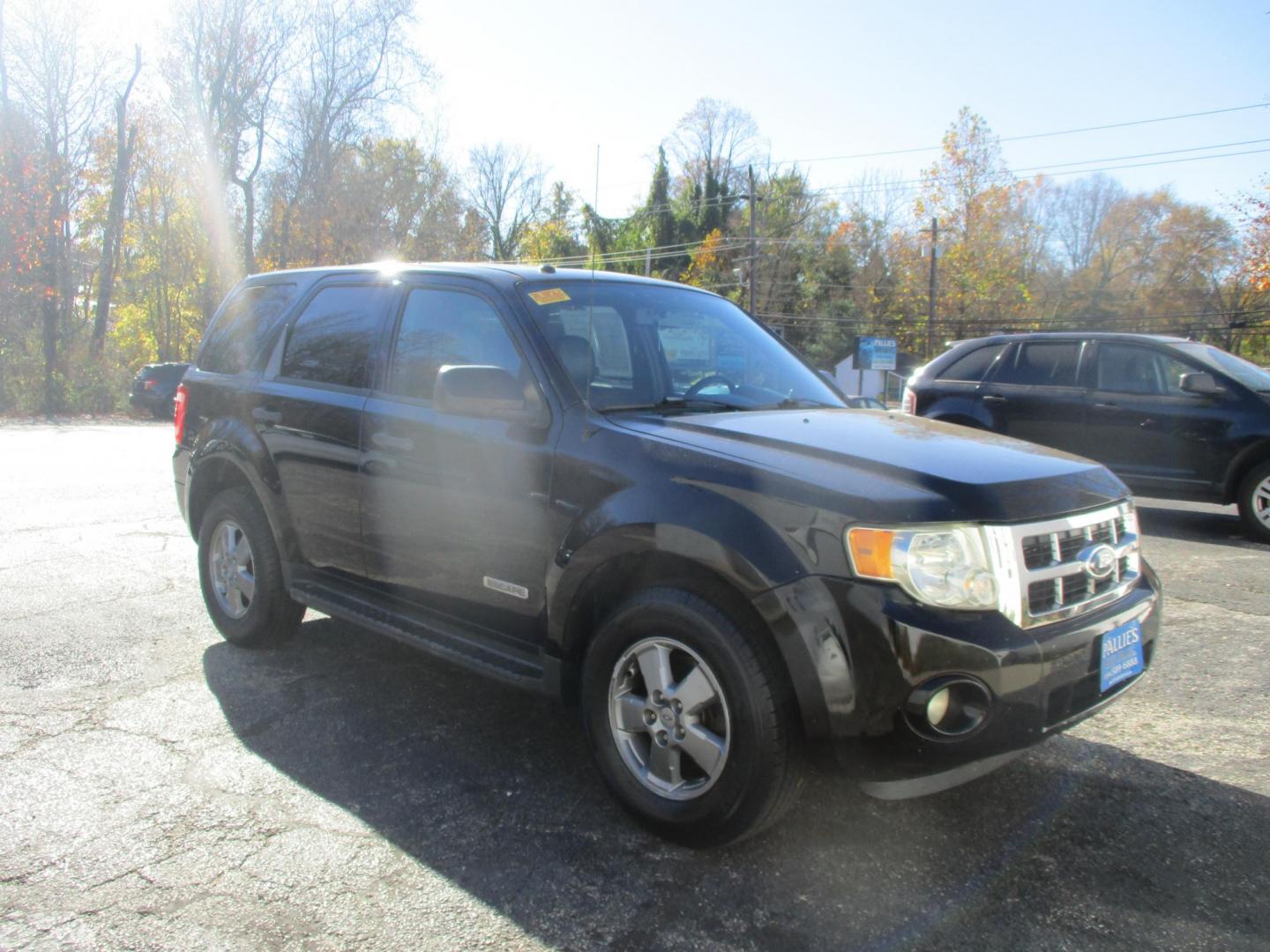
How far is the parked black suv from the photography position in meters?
22.7

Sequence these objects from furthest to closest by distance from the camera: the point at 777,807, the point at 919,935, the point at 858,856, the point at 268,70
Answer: the point at 268,70 → the point at 858,856 → the point at 777,807 → the point at 919,935

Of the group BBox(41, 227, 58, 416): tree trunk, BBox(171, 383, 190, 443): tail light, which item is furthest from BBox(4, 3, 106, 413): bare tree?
BBox(171, 383, 190, 443): tail light

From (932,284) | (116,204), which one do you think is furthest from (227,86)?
(932,284)

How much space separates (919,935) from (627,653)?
1113mm

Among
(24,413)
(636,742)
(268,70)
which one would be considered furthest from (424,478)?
(268,70)

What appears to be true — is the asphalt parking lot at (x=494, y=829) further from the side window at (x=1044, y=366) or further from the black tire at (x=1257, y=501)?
the side window at (x=1044, y=366)

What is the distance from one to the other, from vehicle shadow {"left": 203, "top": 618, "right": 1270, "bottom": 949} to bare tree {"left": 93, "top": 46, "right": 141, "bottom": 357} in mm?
29361

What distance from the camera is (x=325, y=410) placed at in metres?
4.16

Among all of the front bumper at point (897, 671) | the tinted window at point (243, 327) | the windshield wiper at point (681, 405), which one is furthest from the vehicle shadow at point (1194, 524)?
the tinted window at point (243, 327)

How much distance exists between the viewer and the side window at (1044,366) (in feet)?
29.7

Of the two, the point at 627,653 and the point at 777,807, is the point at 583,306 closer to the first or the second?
the point at 627,653

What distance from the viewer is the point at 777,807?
8.84 feet

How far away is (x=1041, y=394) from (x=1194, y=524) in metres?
1.83

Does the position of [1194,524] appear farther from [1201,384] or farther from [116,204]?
[116,204]
